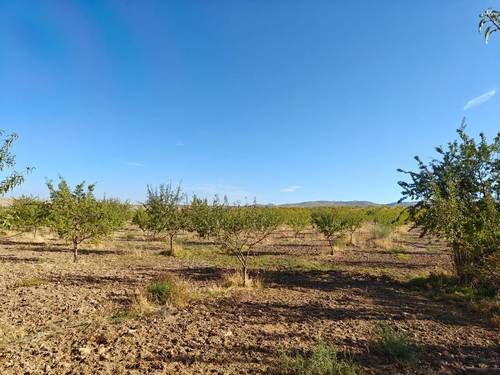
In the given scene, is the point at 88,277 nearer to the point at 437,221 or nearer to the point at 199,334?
the point at 199,334

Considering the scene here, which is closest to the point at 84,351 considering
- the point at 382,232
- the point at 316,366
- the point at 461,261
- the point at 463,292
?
the point at 316,366

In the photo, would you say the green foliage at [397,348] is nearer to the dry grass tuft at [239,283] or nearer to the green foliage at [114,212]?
the dry grass tuft at [239,283]

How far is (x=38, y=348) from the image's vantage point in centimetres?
630

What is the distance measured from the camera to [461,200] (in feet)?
39.8

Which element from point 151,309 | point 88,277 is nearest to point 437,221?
point 151,309

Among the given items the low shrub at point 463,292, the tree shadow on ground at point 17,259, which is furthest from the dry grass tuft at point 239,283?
the tree shadow on ground at point 17,259

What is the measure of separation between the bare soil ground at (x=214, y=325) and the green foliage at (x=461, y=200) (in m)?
2.14

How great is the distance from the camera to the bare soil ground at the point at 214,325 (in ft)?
19.4

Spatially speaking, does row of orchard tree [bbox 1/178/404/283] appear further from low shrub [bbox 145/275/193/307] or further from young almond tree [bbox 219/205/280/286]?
low shrub [bbox 145/275/193/307]

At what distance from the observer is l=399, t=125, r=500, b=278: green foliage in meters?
10.6

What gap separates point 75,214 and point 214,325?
1284cm

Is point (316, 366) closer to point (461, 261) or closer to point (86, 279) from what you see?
point (86, 279)

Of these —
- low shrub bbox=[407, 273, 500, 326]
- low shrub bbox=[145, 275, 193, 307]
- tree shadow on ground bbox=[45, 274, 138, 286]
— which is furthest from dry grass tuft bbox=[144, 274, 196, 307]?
low shrub bbox=[407, 273, 500, 326]

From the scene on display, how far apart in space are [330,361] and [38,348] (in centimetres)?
505
